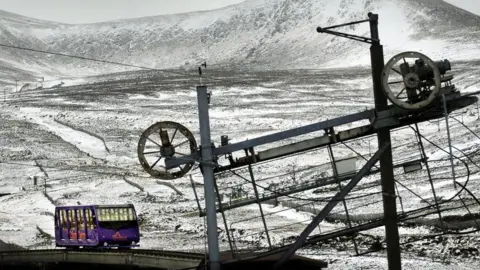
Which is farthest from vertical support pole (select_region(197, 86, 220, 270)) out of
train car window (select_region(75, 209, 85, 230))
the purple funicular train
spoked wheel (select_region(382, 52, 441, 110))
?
train car window (select_region(75, 209, 85, 230))

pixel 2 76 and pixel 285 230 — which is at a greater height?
pixel 2 76

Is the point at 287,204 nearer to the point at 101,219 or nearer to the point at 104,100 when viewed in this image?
the point at 101,219

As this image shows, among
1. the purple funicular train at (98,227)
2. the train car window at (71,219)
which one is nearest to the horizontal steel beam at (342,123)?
the purple funicular train at (98,227)

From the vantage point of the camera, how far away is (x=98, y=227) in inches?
1235

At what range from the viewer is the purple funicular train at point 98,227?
31531 millimetres

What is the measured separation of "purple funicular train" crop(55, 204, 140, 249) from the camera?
103ft

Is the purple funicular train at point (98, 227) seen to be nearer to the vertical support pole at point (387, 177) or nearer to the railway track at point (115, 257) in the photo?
the railway track at point (115, 257)

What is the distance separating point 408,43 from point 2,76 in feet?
322

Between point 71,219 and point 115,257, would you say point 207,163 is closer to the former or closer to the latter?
point 115,257

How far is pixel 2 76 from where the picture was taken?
155500 mm

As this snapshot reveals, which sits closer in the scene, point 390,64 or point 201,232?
point 390,64

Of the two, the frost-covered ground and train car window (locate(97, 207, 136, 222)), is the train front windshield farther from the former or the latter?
the frost-covered ground

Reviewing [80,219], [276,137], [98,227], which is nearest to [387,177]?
[276,137]

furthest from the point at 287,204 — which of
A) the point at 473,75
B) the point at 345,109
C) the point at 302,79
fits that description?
the point at 302,79
